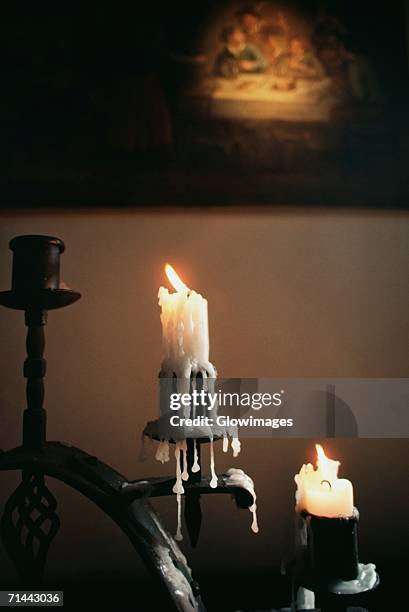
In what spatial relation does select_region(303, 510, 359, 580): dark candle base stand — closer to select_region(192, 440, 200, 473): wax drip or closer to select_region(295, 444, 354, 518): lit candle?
select_region(295, 444, 354, 518): lit candle

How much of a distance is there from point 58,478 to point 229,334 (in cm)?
49

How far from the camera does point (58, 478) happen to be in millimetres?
525

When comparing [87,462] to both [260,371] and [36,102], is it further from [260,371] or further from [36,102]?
[36,102]

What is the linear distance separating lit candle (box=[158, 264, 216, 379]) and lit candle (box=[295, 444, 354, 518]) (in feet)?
0.57

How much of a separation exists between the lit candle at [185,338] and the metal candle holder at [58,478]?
0.29ft

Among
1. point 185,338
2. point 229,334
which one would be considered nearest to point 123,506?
point 185,338

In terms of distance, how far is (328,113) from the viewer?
3.26 ft

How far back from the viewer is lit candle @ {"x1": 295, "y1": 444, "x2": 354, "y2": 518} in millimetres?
514

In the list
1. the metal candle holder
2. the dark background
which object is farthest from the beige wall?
the metal candle holder

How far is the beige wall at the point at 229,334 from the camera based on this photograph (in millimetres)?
903

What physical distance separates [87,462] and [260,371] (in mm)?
457

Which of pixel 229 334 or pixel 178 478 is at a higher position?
pixel 229 334

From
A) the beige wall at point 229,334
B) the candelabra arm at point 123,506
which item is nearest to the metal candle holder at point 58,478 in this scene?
the candelabra arm at point 123,506

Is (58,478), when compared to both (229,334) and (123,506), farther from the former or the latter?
(229,334)
